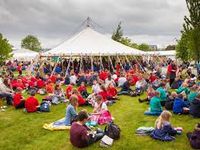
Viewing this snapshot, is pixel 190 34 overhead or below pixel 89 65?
overhead

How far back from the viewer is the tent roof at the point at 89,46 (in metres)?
27.5

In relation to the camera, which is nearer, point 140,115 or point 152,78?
point 140,115

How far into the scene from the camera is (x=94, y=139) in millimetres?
9086

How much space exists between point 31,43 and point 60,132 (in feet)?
336

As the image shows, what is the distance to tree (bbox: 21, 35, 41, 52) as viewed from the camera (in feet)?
360

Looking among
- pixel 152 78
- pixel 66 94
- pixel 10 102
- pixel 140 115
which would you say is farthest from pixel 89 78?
pixel 140 115

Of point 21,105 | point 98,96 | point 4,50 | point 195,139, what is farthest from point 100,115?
point 4,50

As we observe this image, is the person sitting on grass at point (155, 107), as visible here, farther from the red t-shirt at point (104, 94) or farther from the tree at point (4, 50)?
the tree at point (4, 50)

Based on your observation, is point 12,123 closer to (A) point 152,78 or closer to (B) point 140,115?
(B) point 140,115

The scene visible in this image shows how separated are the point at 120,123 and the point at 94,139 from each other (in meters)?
2.67

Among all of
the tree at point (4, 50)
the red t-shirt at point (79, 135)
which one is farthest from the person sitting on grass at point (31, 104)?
the tree at point (4, 50)

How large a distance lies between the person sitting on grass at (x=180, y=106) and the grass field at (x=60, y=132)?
0.99ft

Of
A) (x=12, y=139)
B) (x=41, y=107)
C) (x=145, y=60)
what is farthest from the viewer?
(x=145, y=60)

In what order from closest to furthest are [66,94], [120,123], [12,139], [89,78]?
[12,139]
[120,123]
[66,94]
[89,78]
